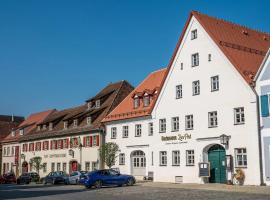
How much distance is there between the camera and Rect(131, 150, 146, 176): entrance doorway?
4366 centimetres

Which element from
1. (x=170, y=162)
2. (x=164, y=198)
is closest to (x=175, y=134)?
(x=170, y=162)

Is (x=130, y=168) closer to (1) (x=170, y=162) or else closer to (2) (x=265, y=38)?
(1) (x=170, y=162)

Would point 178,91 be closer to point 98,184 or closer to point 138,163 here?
point 138,163

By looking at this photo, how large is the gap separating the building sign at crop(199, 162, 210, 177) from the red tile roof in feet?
34.4

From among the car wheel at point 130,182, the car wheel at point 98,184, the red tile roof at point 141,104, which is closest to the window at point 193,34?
the red tile roof at point 141,104

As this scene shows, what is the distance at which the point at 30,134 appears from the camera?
226ft

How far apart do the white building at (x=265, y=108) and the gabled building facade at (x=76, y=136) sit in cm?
2265

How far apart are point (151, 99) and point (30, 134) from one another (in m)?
31.0

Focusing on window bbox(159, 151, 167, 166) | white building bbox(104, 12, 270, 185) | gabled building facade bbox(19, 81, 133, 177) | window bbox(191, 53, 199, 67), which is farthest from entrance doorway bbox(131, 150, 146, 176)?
window bbox(191, 53, 199, 67)

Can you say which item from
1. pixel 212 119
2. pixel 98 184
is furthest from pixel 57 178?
pixel 212 119

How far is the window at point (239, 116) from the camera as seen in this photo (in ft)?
105

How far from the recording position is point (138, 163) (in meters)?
44.4

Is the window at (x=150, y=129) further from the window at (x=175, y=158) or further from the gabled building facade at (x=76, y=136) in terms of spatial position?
the gabled building facade at (x=76, y=136)

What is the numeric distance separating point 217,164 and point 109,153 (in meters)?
14.3
